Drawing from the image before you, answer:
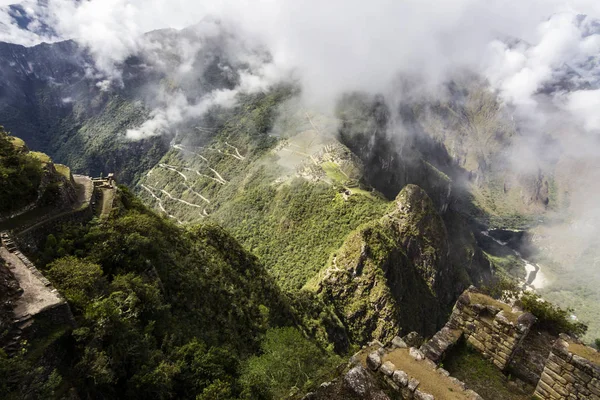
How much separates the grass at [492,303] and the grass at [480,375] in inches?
88.7

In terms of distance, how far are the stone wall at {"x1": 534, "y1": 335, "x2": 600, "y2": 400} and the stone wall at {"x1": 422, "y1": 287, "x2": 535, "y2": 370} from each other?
1.60 meters

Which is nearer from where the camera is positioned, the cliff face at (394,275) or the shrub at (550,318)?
the shrub at (550,318)

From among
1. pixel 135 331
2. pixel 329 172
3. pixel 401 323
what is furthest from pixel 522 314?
pixel 329 172

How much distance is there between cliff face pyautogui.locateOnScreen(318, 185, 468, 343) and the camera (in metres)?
62.9

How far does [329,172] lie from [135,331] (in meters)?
94.2

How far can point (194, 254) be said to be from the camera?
1319 inches

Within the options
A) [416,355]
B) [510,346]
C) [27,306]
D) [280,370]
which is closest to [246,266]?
[280,370]

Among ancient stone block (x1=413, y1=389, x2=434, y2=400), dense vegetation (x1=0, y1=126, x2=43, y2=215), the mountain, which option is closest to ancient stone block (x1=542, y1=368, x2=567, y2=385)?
ancient stone block (x1=413, y1=389, x2=434, y2=400)

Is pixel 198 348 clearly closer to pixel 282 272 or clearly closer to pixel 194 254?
pixel 194 254

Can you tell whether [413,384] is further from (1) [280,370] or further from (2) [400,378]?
(1) [280,370]

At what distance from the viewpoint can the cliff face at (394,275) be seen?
206 ft

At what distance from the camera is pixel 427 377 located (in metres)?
10.9

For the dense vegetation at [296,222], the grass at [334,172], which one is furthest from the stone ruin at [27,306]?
the grass at [334,172]

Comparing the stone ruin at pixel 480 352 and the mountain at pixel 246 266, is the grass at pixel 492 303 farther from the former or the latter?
the mountain at pixel 246 266
